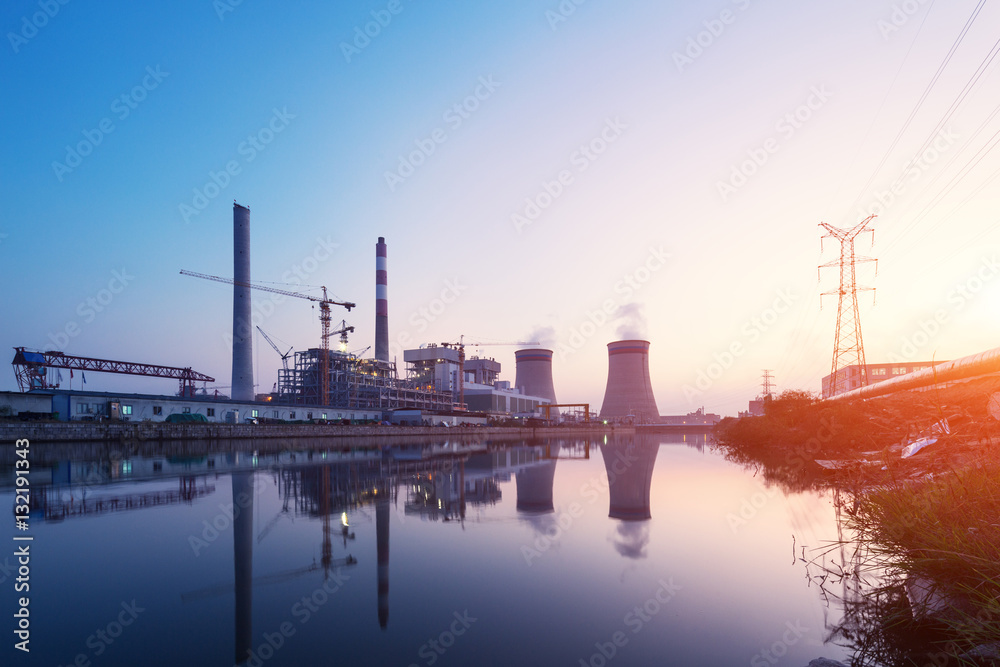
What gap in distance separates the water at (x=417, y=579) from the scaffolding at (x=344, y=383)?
5189 cm

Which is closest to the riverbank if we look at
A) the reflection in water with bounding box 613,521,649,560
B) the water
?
the water

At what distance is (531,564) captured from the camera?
23.4ft

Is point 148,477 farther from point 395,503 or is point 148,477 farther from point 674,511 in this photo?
point 674,511

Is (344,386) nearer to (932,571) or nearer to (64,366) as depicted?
(64,366)

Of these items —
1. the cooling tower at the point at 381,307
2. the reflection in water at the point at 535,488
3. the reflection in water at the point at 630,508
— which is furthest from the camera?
the cooling tower at the point at 381,307

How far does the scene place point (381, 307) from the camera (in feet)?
235

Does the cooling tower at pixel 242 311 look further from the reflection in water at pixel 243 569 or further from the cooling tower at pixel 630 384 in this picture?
the cooling tower at pixel 630 384

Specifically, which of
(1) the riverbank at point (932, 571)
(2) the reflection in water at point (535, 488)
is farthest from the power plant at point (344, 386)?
(1) the riverbank at point (932, 571)

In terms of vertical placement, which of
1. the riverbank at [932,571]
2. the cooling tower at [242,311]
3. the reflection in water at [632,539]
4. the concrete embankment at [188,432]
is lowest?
the concrete embankment at [188,432]

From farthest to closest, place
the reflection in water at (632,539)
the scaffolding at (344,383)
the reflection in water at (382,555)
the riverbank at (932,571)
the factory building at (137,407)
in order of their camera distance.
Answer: the scaffolding at (344,383) → the factory building at (137,407) → the reflection in water at (632,539) → the reflection in water at (382,555) → the riverbank at (932,571)

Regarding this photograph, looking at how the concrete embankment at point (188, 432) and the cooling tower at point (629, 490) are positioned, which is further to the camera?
the concrete embankment at point (188, 432)

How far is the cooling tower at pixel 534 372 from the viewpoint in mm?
109562

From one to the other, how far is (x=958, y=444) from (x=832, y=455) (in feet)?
41.0

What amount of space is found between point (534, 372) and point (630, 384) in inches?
1114
